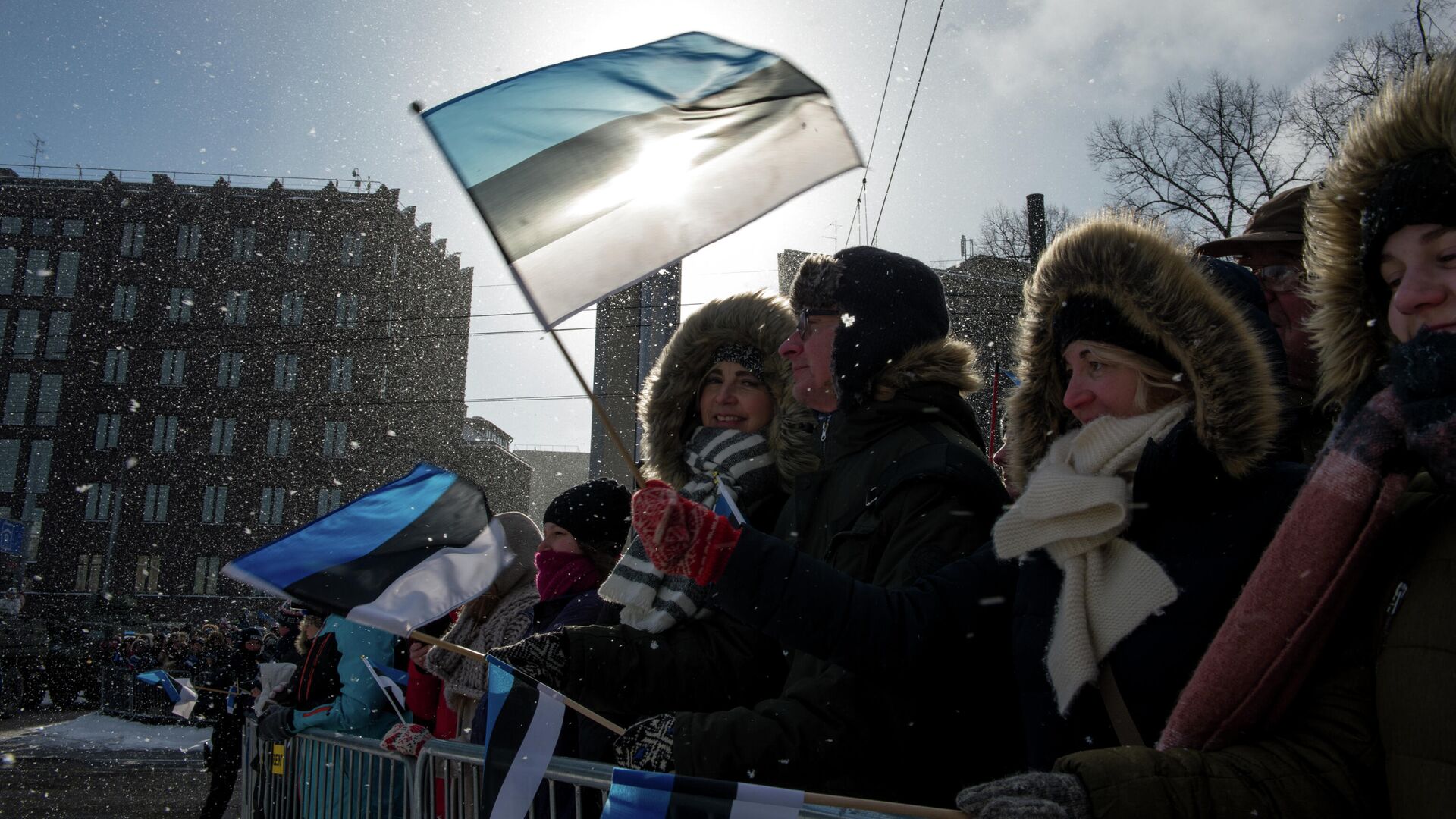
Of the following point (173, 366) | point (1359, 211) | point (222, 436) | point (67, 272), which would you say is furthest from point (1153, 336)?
point (67, 272)

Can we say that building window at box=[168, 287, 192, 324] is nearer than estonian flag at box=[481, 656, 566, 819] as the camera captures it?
No

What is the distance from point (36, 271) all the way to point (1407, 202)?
213ft

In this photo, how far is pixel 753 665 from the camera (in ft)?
9.01

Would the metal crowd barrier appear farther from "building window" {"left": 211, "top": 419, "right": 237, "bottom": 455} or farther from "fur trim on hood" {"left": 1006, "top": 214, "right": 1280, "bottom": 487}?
"building window" {"left": 211, "top": 419, "right": 237, "bottom": 455}

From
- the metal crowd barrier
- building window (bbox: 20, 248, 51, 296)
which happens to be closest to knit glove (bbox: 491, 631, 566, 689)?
the metal crowd barrier

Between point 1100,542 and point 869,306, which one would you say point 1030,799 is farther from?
point 869,306

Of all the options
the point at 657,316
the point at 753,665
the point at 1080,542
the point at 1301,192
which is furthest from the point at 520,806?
the point at 657,316

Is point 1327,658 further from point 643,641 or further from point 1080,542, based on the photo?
point 643,641

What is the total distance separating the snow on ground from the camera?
14898mm

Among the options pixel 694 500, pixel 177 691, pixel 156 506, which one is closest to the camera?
pixel 694 500

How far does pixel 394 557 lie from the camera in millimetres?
3928

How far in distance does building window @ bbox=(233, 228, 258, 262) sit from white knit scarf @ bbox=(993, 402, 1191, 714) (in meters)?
55.4

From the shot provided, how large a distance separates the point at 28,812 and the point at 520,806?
920 cm

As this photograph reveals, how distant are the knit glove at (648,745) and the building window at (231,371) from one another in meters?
54.1
